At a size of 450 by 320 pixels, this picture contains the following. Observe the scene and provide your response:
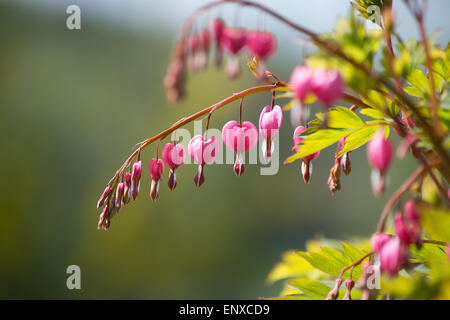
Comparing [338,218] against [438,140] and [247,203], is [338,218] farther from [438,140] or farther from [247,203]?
[438,140]

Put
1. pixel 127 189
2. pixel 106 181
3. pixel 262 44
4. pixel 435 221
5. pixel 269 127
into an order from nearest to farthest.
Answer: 1. pixel 435 221
2. pixel 262 44
3. pixel 269 127
4. pixel 127 189
5. pixel 106 181

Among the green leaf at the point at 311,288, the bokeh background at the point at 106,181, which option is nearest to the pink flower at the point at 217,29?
the green leaf at the point at 311,288

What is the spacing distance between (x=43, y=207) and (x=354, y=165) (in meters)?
9.12

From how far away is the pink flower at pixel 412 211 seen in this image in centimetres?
54

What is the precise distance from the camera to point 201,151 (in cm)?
87

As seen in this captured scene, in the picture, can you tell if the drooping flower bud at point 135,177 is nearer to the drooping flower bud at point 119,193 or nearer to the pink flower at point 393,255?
the drooping flower bud at point 119,193

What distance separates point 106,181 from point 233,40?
419 inches

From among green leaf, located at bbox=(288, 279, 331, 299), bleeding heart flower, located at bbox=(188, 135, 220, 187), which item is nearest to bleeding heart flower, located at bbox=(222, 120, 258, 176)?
bleeding heart flower, located at bbox=(188, 135, 220, 187)

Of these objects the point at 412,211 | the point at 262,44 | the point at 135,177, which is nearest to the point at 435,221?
the point at 412,211

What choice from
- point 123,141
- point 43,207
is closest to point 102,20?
point 123,141

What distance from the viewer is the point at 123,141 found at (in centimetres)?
1194

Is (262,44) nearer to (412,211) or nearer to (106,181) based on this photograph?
(412,211)

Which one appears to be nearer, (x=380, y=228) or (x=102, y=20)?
(x=380, y=228)
